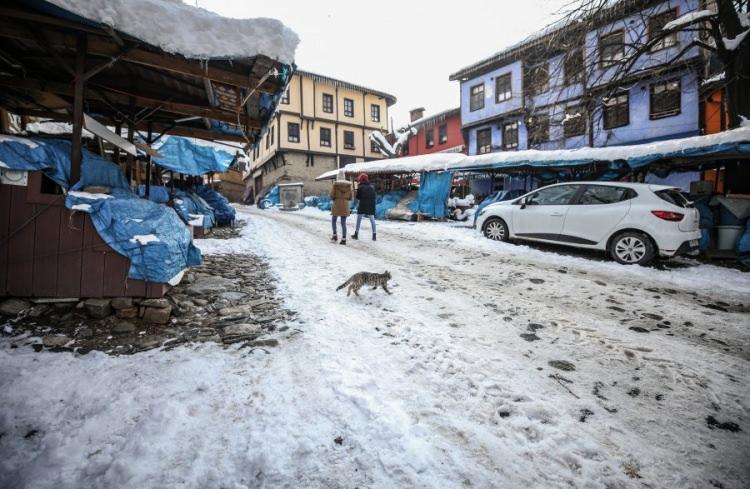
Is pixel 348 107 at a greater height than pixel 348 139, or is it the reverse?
pixel 348 107

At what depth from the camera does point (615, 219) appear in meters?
6.36

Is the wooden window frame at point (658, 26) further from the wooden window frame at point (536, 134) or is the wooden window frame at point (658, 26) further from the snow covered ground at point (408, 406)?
the snow covered ground at point (408, 406)

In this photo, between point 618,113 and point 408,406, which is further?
point 618,113

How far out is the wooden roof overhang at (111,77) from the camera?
321cm

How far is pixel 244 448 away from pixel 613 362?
291 centimetres

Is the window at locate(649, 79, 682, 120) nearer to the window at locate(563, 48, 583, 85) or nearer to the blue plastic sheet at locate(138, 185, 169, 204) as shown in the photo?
the window at locate(563, 48, 583, 85)

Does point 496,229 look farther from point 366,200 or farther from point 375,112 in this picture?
point 375,112

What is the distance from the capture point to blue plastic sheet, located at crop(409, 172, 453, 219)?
14.6 m

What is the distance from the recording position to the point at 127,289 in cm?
329

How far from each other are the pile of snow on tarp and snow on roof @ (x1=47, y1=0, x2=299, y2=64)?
5.44 ft

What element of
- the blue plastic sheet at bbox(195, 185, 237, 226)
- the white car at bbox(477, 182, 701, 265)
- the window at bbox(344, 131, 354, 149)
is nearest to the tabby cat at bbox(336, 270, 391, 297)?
the white car at bbox(477, 182, 701, 265)

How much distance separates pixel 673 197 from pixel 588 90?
5.75m

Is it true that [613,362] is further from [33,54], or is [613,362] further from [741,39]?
[741,39]

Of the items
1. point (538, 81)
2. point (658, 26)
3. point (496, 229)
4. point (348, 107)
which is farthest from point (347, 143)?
point (496, 229)
